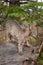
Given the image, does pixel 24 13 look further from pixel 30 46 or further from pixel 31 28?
pixel 30 46

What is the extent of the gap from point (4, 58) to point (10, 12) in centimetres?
34

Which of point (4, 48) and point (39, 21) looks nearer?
point (39, 21)

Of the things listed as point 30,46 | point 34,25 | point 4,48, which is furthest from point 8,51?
point 34,25

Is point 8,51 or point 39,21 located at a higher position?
point 39,21

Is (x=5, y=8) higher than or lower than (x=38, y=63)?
higher

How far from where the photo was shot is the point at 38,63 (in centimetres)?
121

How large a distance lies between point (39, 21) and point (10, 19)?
212 mm

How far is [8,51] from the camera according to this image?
4.20 feet

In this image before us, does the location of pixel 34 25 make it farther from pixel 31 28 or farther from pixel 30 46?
pixel 30 46

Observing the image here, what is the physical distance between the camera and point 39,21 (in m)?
1.20

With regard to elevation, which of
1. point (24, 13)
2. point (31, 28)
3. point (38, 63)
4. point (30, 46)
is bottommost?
point (38, 63)

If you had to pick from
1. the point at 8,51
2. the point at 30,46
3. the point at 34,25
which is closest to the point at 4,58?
the point at 8,51

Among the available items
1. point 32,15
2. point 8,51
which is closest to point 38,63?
point 8,51

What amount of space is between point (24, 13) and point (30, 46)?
24cm
